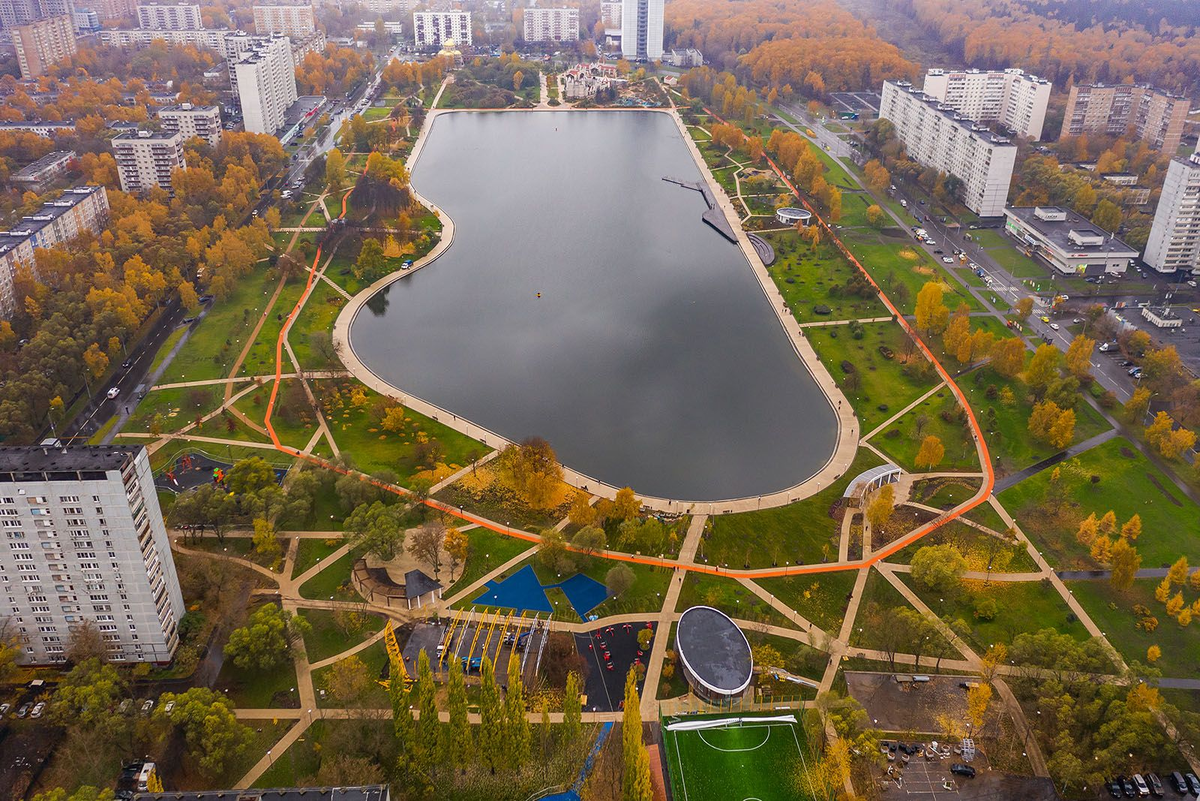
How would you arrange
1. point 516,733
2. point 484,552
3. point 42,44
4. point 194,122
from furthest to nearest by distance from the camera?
1. point 42,44
2. point 194,122
3. point 484,552
4. point 516,733

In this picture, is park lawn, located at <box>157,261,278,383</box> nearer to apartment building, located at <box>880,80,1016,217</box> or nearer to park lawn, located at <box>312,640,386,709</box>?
park lawn, located at <box>312,640,386,709</box>

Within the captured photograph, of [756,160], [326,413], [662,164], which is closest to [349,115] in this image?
[662,164]

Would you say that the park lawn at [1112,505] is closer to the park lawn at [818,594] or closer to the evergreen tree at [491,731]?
the park lawn at [818,594]

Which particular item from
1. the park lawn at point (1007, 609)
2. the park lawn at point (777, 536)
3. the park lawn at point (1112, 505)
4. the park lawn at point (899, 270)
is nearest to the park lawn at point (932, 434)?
the park lawn at point (1112, 505)

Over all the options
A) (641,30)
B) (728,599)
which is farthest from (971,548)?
(641,30)

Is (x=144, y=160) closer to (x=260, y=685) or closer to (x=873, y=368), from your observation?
(x=260, y=685)

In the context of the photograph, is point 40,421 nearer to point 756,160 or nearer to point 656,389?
point 656,389

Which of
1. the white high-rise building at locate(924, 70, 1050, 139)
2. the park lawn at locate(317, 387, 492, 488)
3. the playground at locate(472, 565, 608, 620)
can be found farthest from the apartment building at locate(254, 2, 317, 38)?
the playground at locate(472, 565, 608, 620)

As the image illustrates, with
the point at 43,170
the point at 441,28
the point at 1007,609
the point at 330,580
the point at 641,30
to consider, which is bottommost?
the point at 1007,609
